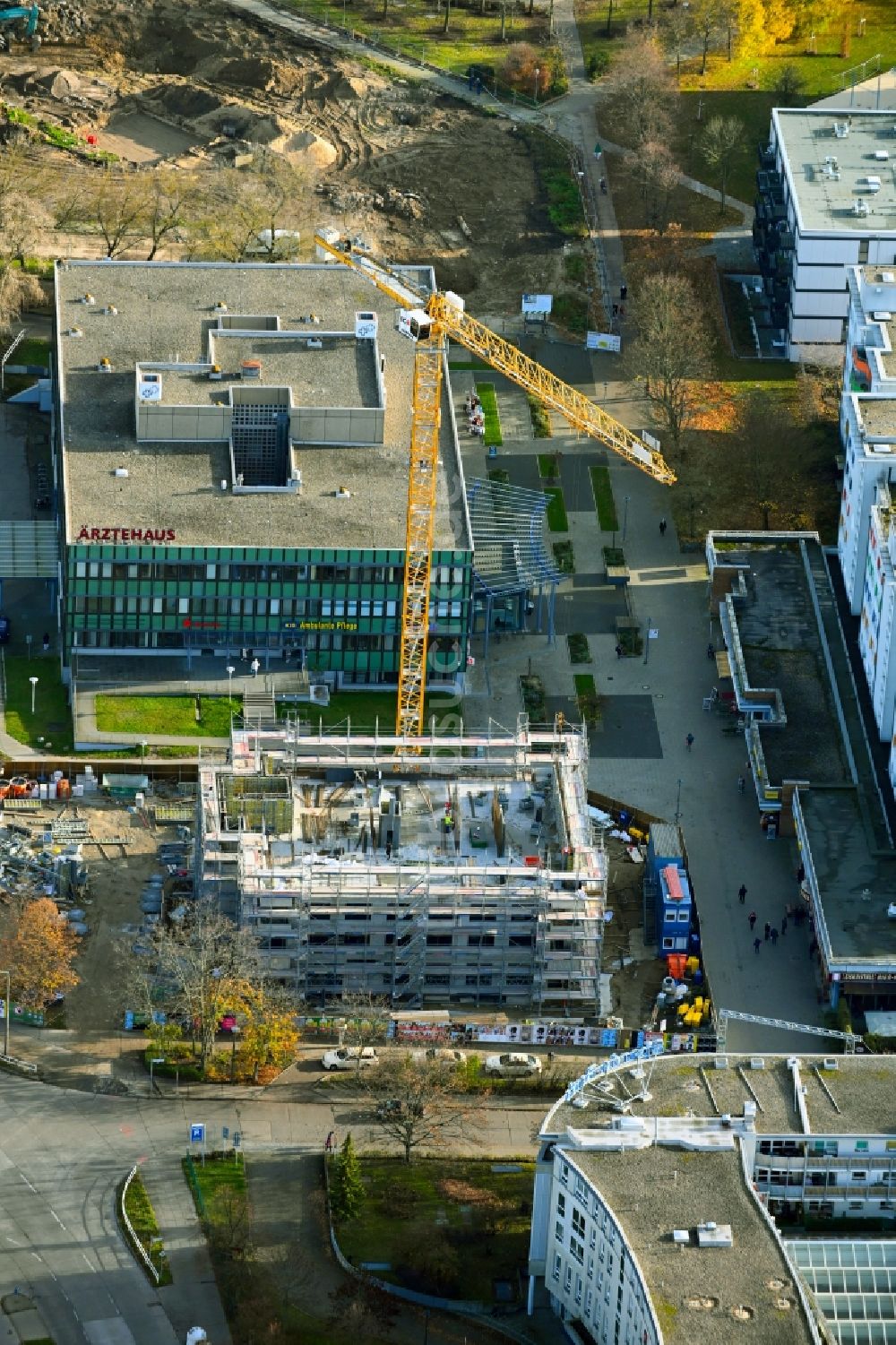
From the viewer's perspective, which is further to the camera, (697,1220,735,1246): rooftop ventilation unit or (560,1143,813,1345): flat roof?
(697,1220,735,1246): rooftop ventilation unit

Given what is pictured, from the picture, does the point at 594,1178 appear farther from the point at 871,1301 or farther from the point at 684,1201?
the point at 871,1301

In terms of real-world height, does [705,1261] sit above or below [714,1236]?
below

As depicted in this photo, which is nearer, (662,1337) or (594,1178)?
(662,1337)

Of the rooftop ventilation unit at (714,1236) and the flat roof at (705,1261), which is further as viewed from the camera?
the rooftop ventilation unit at (714,1236)

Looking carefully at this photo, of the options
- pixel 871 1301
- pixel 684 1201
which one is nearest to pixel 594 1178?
pixel 684 1201

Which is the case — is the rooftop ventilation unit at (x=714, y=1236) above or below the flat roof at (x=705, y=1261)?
above
